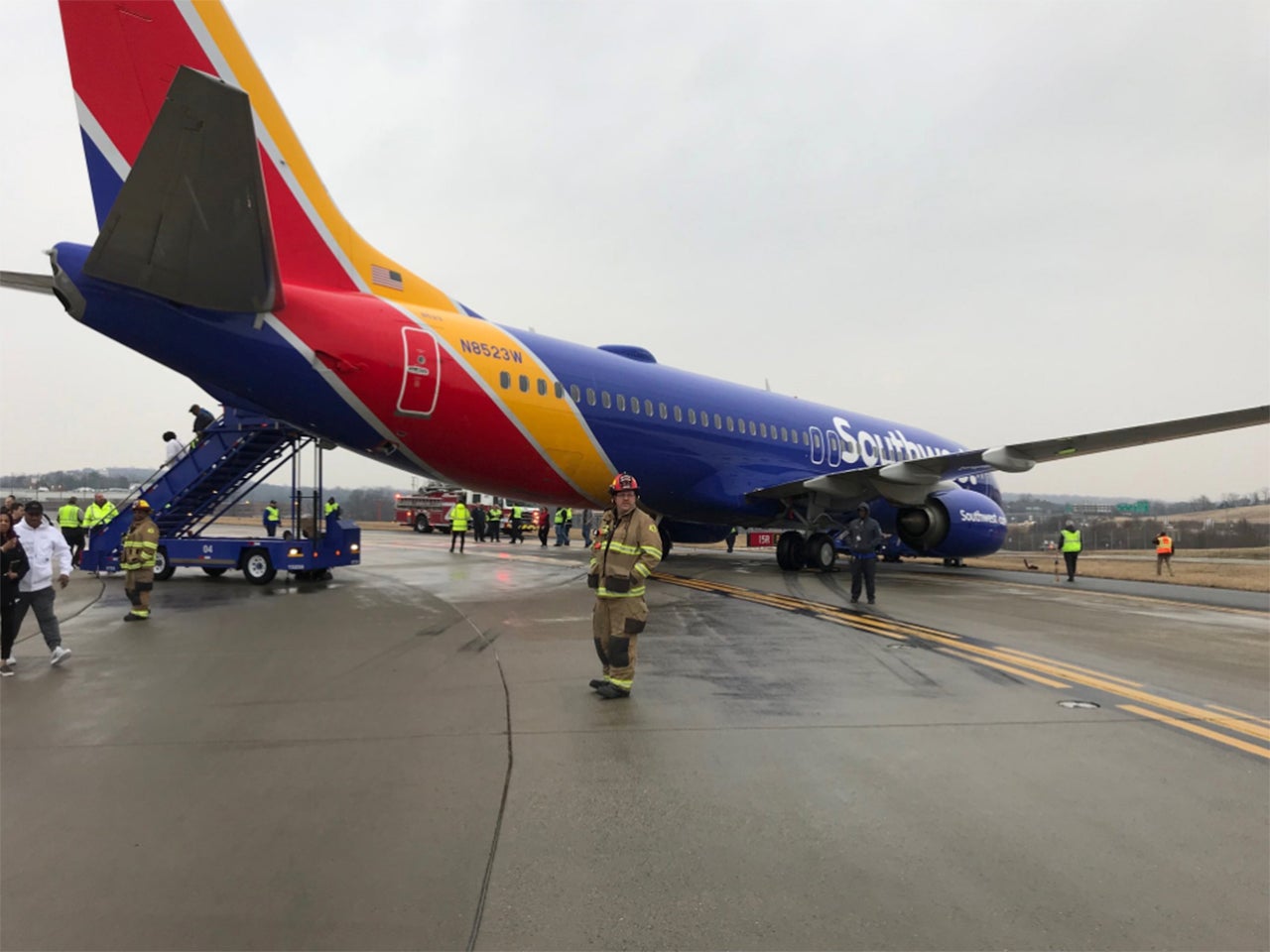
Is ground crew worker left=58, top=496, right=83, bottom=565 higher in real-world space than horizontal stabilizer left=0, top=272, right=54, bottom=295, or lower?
lower

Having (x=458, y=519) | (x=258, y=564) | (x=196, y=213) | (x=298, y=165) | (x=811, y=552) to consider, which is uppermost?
(x=298, y=165)

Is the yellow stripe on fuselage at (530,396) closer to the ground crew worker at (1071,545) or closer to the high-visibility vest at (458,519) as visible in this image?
the high-visibility vest at (458,519)

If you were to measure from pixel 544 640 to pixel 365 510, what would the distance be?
7209cm

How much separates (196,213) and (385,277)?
14.5 feet

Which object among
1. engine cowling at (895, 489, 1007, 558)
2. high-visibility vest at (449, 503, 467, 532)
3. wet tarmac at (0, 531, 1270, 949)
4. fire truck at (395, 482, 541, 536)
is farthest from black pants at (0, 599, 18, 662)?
fire truck at (395, 482, 541, 536)

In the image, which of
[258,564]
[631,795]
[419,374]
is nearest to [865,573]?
[419,374]

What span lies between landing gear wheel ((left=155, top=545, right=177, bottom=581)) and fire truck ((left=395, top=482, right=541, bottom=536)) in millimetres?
21908

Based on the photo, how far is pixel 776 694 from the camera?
5.86 meters

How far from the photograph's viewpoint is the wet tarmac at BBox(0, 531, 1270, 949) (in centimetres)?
272

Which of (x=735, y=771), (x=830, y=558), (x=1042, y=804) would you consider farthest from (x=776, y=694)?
(x=830, y=558)

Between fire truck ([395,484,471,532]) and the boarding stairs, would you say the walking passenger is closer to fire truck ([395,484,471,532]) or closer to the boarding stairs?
the boarding stairs

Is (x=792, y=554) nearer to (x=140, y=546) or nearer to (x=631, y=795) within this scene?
(x=140, y=546)

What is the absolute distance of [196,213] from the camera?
689 centimetres

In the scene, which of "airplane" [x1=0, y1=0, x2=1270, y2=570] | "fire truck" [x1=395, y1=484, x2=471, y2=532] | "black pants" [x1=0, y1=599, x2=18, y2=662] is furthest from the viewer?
"fire truck" [x1=395, y1=484, x2=471, y2=532]
